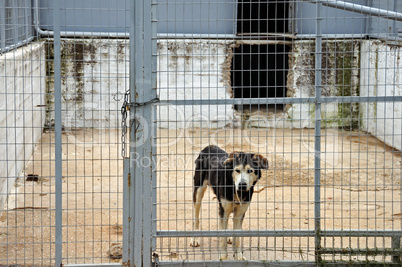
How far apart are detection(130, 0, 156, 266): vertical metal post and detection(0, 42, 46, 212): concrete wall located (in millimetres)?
876

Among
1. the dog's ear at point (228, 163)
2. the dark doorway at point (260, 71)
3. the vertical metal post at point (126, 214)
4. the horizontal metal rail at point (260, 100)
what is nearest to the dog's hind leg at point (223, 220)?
the dog's ear at point (228, 163)

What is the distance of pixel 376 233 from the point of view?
16.9 feet

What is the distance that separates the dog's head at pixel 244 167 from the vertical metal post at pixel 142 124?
1.22 m

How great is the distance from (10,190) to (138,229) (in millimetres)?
3939

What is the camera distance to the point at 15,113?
656 cm

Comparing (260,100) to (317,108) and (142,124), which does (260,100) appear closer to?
(317,108)

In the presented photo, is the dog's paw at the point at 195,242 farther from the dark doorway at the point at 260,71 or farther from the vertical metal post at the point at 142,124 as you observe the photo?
the dark doorway at the point at 260,71

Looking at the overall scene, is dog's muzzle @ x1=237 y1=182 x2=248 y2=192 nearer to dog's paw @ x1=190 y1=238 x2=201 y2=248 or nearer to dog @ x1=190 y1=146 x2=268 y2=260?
dog @ x1=190 y1=146 x2=268 y2=260

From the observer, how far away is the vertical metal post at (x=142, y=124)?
4.86 metres

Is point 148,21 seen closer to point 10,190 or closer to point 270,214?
point 270,214

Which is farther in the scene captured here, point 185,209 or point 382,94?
point 382,94

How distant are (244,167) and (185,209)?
1.63 metres

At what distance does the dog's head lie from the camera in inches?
232

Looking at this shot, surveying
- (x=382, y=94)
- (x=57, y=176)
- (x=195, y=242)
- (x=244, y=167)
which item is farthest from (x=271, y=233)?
(x=382, y=94)
